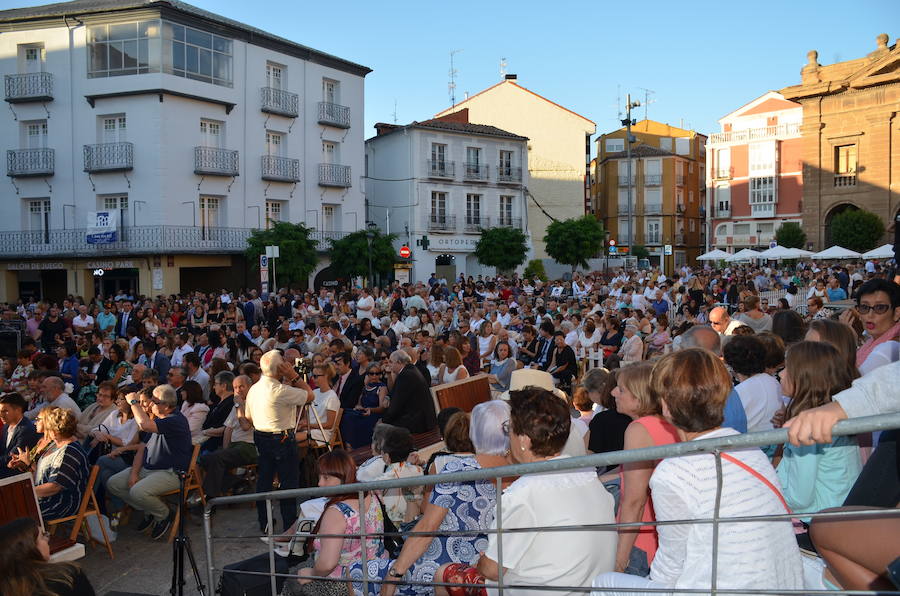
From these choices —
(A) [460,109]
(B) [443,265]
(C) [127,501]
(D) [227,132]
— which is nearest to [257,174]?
(D) [227,132]

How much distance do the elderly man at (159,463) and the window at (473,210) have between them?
35897 millimetres

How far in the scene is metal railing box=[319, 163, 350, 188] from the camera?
114ft

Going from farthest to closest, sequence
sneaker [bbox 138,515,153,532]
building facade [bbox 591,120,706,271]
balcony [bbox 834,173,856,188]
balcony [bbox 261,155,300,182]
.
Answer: building facade [bbox 591,120,706,271] < balcony [bbox 834,173,856,188] < balcony [bbox 261,155,300,182] < sneaker [bbox 138,515,153,532]

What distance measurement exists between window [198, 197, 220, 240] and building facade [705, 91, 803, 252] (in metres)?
38.5

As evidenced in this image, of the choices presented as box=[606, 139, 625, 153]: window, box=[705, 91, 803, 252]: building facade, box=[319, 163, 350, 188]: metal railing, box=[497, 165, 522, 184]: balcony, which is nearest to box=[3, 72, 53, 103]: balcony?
box=[319, 163, 350, 188]: metal railing

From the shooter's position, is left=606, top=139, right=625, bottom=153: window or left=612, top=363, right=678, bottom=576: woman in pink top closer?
left=612, top=363, right=678, bottom=576: woman in pink top

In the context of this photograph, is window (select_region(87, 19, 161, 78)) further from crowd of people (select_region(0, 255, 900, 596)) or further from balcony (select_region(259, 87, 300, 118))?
crowd of people (select_region(0, 255, 900, 596))

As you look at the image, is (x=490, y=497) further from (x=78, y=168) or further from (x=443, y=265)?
(x=443, y=265)

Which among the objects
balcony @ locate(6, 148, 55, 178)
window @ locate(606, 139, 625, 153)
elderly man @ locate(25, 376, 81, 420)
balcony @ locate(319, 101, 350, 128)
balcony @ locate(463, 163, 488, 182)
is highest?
window @ locate(606, 139, 625, 153)

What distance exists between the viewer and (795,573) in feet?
8.43

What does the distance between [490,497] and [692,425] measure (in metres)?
1.58

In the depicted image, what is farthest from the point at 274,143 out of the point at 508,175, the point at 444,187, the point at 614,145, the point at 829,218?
the point at 614,145

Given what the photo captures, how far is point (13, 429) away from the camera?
7008mm

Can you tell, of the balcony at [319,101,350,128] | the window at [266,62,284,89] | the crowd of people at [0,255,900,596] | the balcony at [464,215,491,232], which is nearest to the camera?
the crowd of people at [0,255,900,596]
